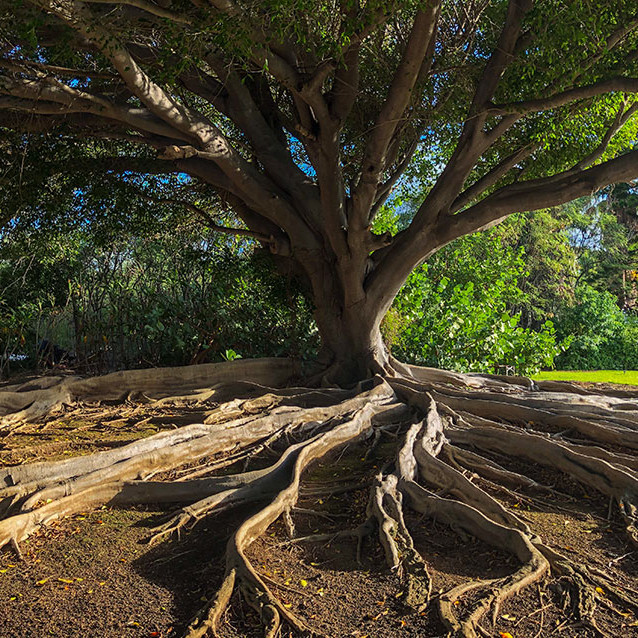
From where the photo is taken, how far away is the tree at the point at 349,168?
4.88m

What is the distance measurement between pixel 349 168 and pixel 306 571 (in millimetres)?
8406

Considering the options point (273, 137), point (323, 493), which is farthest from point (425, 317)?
point (323, 493)

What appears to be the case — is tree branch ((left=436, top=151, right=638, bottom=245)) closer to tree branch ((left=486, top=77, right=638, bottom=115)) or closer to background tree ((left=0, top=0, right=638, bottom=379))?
background tree ((left=0, top=0, right=638, bottom=379))

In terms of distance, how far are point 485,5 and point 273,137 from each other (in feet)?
11.2

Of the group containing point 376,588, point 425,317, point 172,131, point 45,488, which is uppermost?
point 172,131

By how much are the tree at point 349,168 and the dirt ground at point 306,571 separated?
0.37 feet

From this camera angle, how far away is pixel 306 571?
3900mm

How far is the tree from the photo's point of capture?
488cm

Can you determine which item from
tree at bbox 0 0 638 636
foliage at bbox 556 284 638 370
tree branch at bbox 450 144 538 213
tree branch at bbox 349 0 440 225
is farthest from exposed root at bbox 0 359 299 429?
foliage at bbox 556 284 638 370

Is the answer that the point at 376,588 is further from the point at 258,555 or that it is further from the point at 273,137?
the point at 273,137

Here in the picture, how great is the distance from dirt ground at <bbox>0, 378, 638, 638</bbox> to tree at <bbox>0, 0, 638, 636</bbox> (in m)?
0.11

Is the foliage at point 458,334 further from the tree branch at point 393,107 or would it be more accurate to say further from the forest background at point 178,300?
the tree branch at point 393,107

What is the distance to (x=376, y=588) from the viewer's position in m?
3.64

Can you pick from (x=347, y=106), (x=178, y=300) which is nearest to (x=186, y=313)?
(x=178, y=300)
